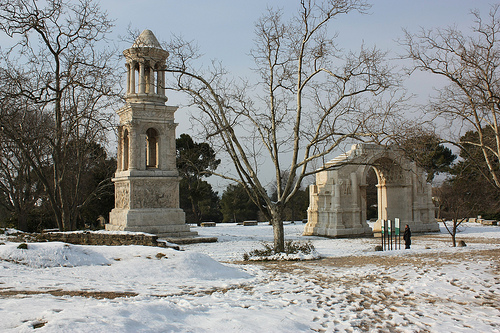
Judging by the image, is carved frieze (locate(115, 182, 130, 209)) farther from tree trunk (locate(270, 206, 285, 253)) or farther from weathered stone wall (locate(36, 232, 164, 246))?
tree trunk (locate(270, 206, 285, 253))

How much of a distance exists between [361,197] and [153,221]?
452 inches

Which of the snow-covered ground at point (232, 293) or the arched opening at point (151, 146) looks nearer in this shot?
the snow-covered ground at point (232, 293)

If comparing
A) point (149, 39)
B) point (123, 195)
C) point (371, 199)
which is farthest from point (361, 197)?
point (371, 199)

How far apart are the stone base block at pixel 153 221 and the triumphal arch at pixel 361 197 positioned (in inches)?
295

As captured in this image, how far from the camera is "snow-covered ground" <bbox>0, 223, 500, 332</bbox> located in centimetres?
552

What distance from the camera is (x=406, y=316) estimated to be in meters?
6.70

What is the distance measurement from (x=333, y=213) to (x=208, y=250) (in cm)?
936

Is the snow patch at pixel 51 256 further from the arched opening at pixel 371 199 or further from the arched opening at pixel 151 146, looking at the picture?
the arched opening at pixel 371 199

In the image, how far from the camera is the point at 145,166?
21844 mm

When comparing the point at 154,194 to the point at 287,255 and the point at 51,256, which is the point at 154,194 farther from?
the point at 51,256

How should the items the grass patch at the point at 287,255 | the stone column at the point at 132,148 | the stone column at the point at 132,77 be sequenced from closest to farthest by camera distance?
1. the grass patch at the point at 287,255
2. the stone column at the point at 132,148
3. the stone column at the point at 132,77

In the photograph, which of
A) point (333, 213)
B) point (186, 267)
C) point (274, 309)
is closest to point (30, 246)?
point (186, 267)

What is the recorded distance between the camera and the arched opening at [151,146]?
2403 centimetres

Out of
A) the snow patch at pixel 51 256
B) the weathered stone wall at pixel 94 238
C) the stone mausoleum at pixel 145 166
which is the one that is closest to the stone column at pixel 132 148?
the stone mausoleum at pixel 145 166
